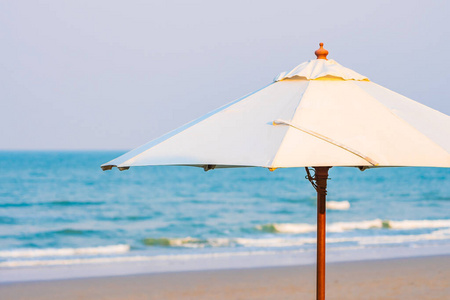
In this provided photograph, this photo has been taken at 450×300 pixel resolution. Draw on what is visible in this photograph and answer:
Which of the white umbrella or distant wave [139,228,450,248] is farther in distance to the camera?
distant wave [139,228,450,248]

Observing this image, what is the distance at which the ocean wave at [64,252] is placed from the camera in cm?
1173

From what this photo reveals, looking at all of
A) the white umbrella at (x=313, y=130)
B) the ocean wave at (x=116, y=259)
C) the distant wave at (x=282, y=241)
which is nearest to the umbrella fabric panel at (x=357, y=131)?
the white umbrella at (x=313, y=130)

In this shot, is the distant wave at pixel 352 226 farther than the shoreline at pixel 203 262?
Yes

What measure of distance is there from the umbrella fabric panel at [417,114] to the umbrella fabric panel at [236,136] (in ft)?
1.27

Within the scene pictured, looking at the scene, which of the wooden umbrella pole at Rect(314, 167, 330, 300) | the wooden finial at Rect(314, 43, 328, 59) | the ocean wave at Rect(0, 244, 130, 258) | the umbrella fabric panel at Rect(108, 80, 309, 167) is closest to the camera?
the umbrella fabric panel at Rect(108, 80, 309, 167)

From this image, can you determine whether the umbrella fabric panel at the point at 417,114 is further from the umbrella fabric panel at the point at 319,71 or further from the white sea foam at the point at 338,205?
the white sea foam at the point at 338,205

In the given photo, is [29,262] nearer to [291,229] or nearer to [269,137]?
[291,229]

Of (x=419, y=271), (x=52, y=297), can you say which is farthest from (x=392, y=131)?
(x=419, y=271)

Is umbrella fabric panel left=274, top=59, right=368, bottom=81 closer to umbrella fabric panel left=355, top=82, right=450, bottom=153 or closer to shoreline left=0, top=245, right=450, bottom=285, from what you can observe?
umbrella fabric panel left=355, top=82, right=450, bottom=153

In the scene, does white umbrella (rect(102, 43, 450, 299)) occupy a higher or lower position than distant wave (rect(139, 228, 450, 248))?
higher

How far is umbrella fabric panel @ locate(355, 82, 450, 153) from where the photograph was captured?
2.86 m

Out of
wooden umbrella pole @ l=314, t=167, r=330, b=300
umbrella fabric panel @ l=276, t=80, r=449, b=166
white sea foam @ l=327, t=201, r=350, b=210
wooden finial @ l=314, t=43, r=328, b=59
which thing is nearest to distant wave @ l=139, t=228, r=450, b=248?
white sea foam @ l=327, t=201, r=350, b=210

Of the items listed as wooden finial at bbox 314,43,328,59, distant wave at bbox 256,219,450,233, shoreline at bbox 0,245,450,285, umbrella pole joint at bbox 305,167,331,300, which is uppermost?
wooden finial at bbox 314,43,328,59

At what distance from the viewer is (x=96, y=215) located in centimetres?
1973
